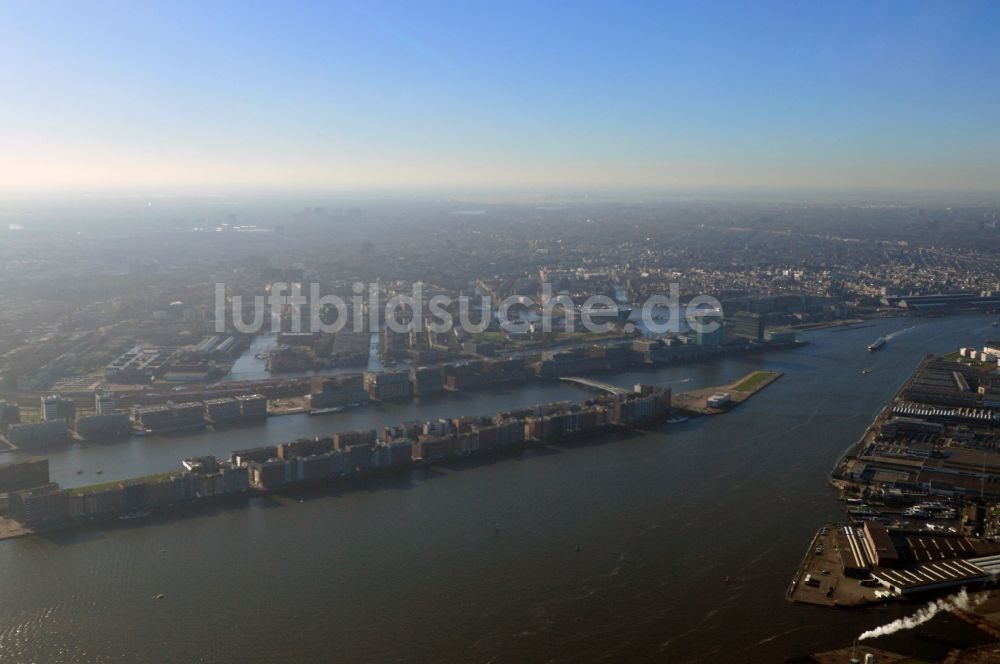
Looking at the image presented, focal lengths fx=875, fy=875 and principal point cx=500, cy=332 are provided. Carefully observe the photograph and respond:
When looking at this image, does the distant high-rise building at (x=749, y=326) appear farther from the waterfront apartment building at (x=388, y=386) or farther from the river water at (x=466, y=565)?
the waterfront apartment building at (x=388, y=386)

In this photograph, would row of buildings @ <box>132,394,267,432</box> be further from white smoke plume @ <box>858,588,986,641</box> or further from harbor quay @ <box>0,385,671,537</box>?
white smoke plume @ <box>858,588,986,641</box>

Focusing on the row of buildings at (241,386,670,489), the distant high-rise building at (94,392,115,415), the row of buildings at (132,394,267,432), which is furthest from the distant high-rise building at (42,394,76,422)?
the row of buildings at (241,386,670,489)

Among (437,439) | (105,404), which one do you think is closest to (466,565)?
(437,439)

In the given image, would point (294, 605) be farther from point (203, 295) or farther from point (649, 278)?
point (649, 278)

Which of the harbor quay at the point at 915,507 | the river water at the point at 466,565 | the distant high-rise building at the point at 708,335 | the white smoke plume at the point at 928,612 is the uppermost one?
the distant high-rise building at the point at 708,335

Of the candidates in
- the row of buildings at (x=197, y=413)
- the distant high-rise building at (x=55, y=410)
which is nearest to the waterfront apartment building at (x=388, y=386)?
the row of buildings at (x=197, y=413)

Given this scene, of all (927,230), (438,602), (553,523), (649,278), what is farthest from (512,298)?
(927,230)
